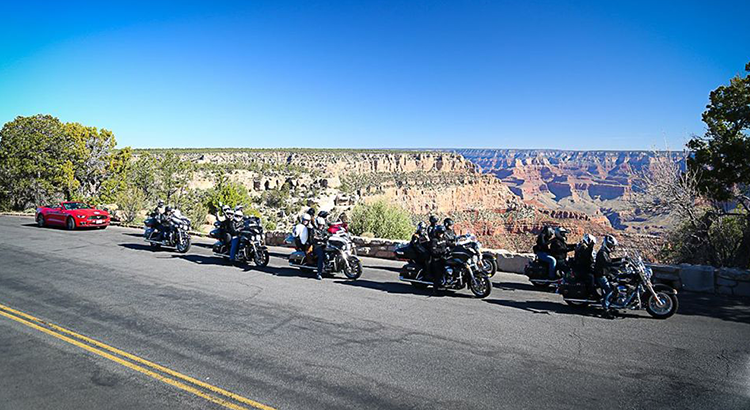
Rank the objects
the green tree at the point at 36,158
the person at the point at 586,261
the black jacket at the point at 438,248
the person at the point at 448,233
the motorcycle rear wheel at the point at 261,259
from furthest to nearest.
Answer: the green tree at the point at 36,158
the motorcycle rear wheel at the point at 261,259
the person at the point at 448,233
the black jacket at the point at 438,248
the person at the point at 586,261

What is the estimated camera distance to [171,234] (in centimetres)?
1552

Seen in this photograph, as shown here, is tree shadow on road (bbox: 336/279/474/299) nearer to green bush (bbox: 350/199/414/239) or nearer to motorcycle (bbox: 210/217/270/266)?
motorcycle (bbox: 210/217/270/266)

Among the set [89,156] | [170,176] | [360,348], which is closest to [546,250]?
[360,348]

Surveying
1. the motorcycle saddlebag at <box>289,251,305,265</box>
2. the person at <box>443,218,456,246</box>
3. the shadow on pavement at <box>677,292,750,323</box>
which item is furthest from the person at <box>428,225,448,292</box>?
the shadow on pavement at <box>677,292,750,323</box>

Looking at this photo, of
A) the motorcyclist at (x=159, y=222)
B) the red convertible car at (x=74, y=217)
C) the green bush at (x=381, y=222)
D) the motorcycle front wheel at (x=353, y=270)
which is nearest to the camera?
the motorcycle front wheel at (x=353, y=270)

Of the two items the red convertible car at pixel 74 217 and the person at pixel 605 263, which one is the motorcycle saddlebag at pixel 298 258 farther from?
the red convertible car at pixel 74 217

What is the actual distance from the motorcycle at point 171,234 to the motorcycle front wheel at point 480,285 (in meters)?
10.5

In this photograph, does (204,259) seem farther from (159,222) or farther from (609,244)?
(609,244)

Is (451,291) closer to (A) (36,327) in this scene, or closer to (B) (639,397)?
(B) (639,397)

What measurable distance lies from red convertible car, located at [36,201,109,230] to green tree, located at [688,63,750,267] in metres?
25.8

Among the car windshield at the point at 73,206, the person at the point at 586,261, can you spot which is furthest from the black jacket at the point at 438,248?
the car windshield at the point at 73,206

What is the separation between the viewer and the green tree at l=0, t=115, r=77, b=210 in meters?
30.1

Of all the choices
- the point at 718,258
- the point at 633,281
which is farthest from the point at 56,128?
the point at 718,258

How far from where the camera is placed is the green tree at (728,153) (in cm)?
1324
